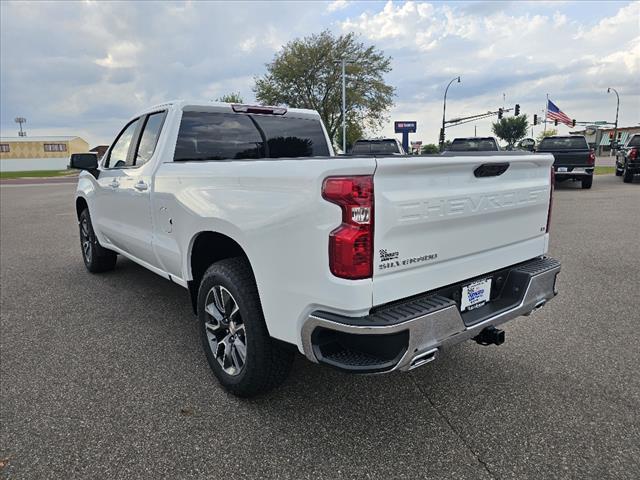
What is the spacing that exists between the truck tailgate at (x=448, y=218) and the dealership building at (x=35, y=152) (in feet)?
287

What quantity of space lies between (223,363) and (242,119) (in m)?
2.17

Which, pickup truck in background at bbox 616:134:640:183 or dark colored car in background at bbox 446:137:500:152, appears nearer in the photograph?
dark colored car in background at bbox 446:137:500:152

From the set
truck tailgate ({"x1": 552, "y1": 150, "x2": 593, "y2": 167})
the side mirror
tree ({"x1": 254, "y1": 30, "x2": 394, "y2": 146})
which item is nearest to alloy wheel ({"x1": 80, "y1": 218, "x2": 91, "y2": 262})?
the side mirror

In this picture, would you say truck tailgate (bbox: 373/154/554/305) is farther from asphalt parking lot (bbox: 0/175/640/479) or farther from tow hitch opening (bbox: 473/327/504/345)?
asphalt parking lot (bbox: 0/175/640/479)

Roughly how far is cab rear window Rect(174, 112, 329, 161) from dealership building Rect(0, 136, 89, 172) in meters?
85.2

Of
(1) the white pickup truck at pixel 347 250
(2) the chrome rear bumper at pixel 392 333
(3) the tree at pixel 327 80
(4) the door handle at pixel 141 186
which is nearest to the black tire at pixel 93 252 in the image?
(4) the door handle at pixel 141 186

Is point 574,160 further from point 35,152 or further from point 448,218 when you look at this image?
point 35,152

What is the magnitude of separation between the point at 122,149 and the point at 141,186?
3.80ft

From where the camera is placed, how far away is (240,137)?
4.17 meters

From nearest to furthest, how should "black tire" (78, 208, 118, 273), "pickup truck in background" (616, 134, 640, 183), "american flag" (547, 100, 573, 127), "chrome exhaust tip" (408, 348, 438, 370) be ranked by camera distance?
1. "chrome exhaust tip" (408, 348, 438, 370)
2. "black tire" (78, 208, 118, 273)
3. "pickup truck in background" (616, 134, 640, 183)
4. "american flag" (547, 100, 573, 127)

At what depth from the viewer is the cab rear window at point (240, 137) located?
394cm

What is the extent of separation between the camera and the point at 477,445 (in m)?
2.49

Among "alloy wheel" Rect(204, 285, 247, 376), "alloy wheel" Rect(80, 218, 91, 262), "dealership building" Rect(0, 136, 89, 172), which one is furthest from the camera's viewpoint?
"dealership building" Rect(0, 136, 89, 172)

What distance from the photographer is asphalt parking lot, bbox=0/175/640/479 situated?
2375 millimetres
